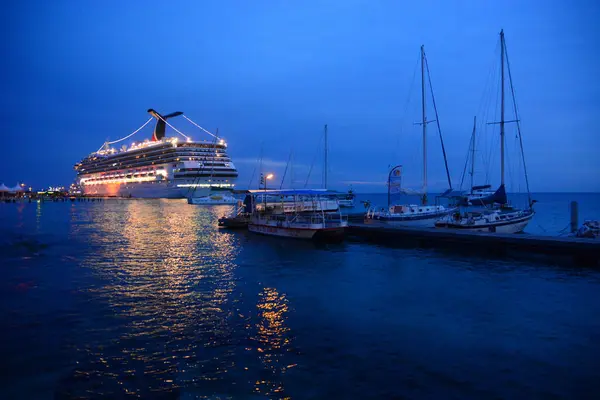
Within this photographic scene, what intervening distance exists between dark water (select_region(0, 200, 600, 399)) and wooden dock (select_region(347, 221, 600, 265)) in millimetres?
1446

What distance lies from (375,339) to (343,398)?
2812 millimetres

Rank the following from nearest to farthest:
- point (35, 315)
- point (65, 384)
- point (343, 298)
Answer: point (65, 384), point (35, 315), point (343, 298)

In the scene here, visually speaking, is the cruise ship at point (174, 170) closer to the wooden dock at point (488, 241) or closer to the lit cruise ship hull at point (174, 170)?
→ the lit cruise ship hull at point (174, 170)

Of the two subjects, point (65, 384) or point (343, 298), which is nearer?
point (65, 384)

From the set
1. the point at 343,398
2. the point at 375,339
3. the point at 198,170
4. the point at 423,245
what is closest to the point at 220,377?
the point at 343,398

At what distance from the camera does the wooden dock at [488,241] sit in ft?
63.3

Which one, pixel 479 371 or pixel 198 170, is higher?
pixel 198 170

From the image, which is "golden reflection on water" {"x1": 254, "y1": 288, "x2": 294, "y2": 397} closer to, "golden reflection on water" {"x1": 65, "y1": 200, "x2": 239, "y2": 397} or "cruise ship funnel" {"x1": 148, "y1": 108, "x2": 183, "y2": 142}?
"golden reflection on water" {"x1": 65, "y1": 200, "x2": 239, "y2": 397}

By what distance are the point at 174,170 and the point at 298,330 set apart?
3886 inches

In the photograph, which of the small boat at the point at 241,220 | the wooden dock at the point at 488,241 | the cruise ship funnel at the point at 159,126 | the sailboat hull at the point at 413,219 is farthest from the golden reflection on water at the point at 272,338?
the cruise ship funnel at the point at 159,126

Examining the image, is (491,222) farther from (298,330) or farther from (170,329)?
(170,329)

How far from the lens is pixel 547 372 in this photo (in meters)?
7.64

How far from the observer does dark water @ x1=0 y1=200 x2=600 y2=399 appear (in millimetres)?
7148

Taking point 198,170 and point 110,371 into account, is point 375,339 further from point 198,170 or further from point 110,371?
point 198,170
